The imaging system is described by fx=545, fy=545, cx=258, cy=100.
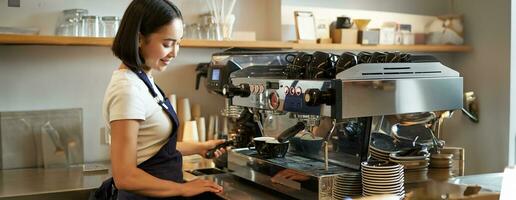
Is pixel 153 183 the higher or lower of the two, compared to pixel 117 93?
lower

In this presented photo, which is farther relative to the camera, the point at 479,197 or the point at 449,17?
the point at 449,17

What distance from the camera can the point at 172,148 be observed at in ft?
5.21

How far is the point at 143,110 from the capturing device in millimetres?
1423

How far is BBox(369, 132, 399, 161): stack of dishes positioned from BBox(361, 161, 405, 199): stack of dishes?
0.38 feet

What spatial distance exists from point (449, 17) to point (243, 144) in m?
1.90

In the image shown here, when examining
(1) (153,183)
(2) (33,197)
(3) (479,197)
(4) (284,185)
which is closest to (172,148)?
(1) (153,183)

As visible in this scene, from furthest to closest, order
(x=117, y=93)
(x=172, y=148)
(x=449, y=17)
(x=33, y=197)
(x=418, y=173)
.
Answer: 1. (x=449, y=17)
2. (x=33, y=197)
3. (x=418, y=173)
4. (x=172, y=148)
5. (x=117, y=93)

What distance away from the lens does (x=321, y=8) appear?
3064 mm

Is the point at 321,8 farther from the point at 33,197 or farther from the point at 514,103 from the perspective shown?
the point at 33,197

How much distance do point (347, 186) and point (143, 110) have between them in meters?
0.61

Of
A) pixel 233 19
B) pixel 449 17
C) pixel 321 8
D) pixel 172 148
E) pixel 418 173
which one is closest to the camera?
pixel 172 148

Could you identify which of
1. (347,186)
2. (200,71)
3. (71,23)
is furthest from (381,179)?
(71,23)

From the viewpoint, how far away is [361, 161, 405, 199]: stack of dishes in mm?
1516

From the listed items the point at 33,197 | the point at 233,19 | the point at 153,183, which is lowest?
the point at 33,197
